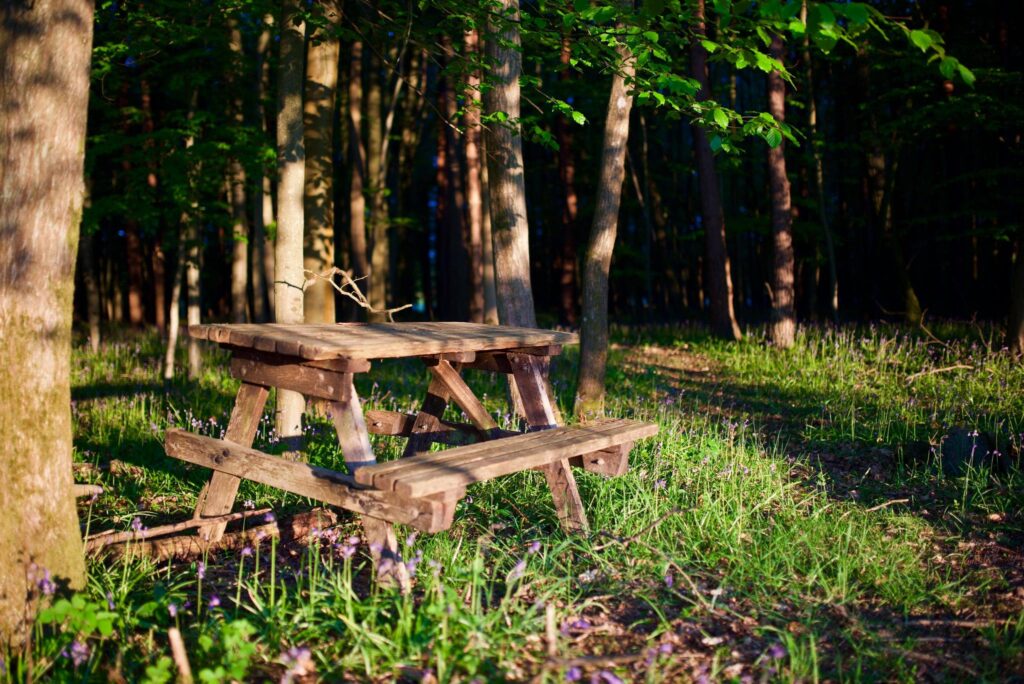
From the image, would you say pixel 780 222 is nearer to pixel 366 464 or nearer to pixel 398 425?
pixel 398 425

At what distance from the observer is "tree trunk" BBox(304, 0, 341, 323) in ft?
27.0

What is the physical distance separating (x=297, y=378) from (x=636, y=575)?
6.14 feet

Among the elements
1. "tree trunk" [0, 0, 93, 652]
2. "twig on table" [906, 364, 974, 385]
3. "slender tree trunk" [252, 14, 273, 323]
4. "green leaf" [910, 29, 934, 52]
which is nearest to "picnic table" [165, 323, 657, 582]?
"tree trunk" [0, 0, 93, 652]

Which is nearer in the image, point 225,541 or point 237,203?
point 225,541

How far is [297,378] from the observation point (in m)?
3.96

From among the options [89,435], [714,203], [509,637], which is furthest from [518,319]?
[714,203]

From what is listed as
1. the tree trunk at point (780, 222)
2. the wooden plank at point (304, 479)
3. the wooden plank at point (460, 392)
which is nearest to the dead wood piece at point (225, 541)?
the wooden plank at point (304, 479)

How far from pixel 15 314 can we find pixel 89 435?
4.11 m

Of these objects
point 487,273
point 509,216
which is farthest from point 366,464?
point 487,273

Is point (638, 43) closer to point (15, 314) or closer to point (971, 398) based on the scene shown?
point (15, 314)

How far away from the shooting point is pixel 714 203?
1412 cm

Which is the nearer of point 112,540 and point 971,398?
point 112,540

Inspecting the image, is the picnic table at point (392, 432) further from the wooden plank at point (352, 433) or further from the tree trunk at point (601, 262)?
the tree trunk at point (601, 262)

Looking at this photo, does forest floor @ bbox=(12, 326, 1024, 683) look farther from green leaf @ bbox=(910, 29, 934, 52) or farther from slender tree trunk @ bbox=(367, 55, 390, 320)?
slender tree trunk @ bbox=(367, 55, 390, 320)
